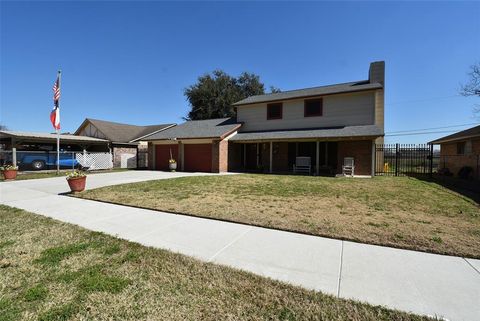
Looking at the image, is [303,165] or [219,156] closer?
[303,165]

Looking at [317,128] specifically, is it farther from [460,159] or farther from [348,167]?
[460,159]

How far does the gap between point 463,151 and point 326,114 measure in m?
9.66

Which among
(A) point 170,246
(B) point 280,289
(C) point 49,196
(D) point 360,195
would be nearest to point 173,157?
(C) point 49,196

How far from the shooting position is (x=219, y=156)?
1755 centimetres

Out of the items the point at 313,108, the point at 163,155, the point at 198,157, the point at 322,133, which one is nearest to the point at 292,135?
the point at 322,133

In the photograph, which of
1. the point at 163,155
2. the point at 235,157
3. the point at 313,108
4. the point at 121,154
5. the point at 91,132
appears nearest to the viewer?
the point at 313,108

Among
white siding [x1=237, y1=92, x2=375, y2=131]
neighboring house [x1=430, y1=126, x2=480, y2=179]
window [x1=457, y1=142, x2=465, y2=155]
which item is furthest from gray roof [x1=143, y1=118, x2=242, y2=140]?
window [x1=457, y1=142, x2=465, y2=155]

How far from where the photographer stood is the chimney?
18.6 meters

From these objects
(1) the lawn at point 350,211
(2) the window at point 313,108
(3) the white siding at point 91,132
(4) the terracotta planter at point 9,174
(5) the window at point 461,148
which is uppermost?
(2) the window at point 313,108

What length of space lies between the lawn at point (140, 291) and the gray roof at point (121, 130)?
2322cm

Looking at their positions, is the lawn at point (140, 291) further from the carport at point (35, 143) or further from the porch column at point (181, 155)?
the carport at point (35, 143)

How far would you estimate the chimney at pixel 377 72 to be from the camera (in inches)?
733

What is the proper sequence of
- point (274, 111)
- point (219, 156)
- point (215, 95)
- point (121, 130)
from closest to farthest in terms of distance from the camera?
1. point (219, 156)
2. point (274, 111)
3. point (121, 130)
4. point (215, 95)

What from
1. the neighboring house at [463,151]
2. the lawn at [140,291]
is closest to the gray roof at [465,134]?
the neighboring house at [463,151]
